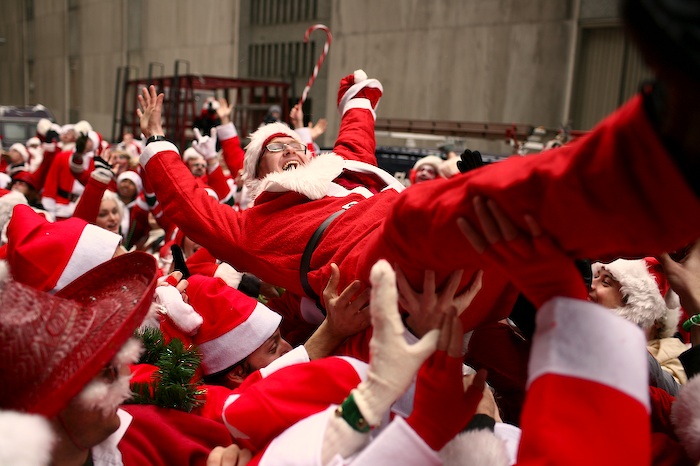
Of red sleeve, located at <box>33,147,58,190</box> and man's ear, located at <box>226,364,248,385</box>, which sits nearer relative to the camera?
man's ear, located at <box>226,364,248,385</box>

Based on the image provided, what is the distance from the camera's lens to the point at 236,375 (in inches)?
86.7

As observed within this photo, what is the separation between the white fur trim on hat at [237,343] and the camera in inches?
84.7

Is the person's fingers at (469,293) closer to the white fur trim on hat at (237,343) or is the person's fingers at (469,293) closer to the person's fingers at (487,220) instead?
the person's fingers at (487,220)

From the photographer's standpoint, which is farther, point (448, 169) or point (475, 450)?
point (448, 169)

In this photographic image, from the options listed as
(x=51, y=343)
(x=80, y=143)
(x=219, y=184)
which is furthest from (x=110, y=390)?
(x=80, y=143)

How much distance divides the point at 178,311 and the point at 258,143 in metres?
1.11

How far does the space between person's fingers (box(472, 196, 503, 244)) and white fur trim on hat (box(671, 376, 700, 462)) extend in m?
0.74

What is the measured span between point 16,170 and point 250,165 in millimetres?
6145

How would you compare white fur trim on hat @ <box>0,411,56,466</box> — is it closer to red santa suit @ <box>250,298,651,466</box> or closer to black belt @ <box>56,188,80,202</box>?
red santa suit @ <box>250,298,651,466</box>

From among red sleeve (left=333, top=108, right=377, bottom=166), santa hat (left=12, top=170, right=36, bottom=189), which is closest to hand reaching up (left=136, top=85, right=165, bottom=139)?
red sleeve (left=333, top=108, right=377, bottom=166)

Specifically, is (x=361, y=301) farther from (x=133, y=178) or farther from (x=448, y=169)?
(x=133, y=178)

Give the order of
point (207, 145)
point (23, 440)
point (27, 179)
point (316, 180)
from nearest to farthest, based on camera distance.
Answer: point (23, 440)
point (316, 180)
point (207, 145)
point (27, 179)

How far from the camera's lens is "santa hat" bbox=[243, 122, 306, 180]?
2.98 metres

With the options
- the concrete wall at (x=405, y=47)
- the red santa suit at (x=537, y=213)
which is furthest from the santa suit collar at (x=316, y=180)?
the concrete wall at (x=405, y=47)
